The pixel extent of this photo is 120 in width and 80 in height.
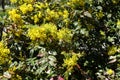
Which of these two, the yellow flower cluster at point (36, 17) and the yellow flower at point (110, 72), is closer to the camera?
the yellow flower at point (110, 72)

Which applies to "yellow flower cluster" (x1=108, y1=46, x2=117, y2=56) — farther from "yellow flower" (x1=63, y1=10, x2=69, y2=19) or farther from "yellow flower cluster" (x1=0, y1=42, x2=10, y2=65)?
"yellow flower cluster" (x1=0, y1=42, x2=10, y2=65)

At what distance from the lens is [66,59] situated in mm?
2771

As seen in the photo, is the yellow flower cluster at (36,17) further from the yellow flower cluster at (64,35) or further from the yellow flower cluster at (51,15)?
the yellow flower cluster at (64,35)

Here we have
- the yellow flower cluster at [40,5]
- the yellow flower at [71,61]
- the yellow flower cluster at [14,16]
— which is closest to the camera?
the yellow flower at [71,61]

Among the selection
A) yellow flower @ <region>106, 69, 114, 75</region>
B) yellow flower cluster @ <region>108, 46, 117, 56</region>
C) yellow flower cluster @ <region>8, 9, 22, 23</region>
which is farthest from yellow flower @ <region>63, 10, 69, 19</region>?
yellow flower @ <region>106, 69, 114, 75</region>

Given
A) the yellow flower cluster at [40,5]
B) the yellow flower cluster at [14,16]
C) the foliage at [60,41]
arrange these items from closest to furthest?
the foliage at [60,41] < the yellow flower cluster at [14,16] < the yellow flower cluster at [40,5]

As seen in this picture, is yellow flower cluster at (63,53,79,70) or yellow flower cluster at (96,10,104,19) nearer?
yellow flower cluster at (63,53,79,70)

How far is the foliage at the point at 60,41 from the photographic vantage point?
287 centimetres

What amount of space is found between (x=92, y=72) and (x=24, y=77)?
649mm

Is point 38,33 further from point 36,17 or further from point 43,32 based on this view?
point 36,17

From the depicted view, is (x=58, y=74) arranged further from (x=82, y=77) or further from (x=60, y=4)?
(x=60, y=4)

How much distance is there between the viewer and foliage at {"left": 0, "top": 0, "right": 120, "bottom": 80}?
2871mm

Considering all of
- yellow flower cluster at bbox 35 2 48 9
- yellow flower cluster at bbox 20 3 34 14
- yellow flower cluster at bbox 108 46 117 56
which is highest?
yellow flower cluster at bbox 35 2 48 9

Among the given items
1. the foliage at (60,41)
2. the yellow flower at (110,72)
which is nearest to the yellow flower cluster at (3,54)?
the foliage at (60,41)
